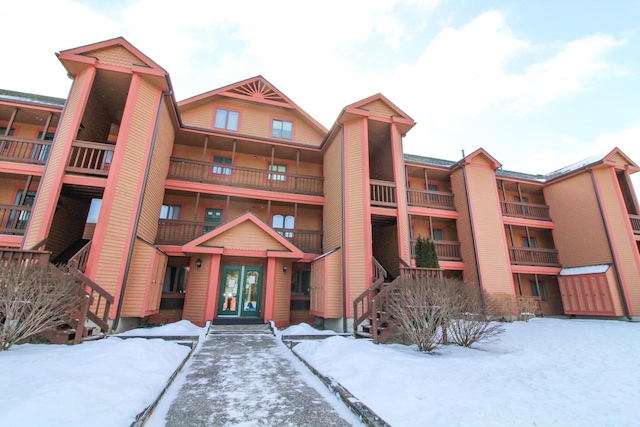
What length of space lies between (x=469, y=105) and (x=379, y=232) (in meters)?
19.2

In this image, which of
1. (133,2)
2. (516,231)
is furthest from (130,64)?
(516,231)

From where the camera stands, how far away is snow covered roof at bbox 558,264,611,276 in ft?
49.0

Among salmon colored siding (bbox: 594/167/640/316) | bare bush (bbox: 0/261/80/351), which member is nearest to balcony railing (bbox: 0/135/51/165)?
bare bush (bbox: 0/261/80/351)

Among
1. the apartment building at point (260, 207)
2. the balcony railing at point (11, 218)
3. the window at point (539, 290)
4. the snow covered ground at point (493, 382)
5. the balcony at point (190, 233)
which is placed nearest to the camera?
the snow covered ground at point (493, 382)

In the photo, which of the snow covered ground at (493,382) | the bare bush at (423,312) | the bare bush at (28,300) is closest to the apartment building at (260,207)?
the bare bush at (423,312)

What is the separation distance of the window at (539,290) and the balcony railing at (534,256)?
148 cm

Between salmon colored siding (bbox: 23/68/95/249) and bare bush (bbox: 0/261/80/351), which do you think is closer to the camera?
bare bush (bbox: 0/261/80/351)

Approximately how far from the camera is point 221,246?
39.1 feet

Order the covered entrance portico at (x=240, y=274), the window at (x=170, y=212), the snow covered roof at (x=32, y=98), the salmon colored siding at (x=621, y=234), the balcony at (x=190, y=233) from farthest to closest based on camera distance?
the salmon colored siding at (x=621, y=234), the window at (x=170, y=212), the balcony at (x=190, y=233), the snow covered roof at (x=32, y=98), the covered entrance portico at (x=240, y=274)

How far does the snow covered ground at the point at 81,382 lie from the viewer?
2.85 metres

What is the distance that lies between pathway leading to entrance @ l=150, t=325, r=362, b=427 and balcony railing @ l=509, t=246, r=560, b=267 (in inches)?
638

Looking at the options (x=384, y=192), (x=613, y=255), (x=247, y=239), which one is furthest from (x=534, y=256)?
(x=247, y=239)

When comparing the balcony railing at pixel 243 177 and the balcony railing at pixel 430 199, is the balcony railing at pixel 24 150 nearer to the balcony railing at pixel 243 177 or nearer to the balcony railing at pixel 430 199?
the balcony railing at pixel 243 177

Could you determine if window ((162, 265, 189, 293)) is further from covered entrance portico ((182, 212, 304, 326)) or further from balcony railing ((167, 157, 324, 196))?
balcony railing ((167, 157, 324, 196))
